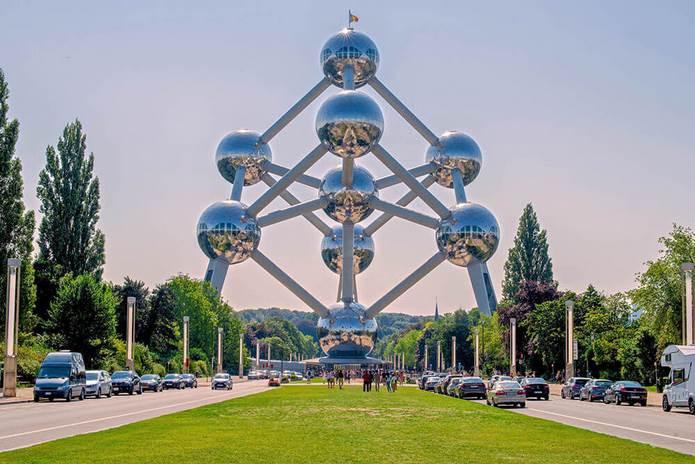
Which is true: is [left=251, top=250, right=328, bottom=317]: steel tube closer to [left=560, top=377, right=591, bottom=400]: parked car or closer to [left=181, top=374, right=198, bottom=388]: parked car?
[left=181, top=374, right=198, bottom=388]: parked car

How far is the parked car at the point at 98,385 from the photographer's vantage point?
47344mm

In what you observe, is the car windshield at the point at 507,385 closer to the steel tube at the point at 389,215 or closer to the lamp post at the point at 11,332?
the lamp post at the point at 11,332

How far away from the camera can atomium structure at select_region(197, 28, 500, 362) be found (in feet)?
237

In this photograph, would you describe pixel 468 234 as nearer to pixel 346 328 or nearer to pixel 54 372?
pixel 346 328

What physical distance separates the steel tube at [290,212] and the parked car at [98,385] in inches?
1117

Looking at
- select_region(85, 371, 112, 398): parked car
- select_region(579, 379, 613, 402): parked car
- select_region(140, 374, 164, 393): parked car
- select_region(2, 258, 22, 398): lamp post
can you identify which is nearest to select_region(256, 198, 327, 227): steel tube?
select_region(140, 374, 164, 393): parked car

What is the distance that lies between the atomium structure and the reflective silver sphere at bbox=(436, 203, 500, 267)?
72mm

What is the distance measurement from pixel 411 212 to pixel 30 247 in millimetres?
29674

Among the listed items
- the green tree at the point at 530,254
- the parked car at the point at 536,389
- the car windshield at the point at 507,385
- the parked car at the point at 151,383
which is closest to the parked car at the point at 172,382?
the parked car at the point at 151,383

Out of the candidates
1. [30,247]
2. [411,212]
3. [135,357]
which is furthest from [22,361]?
[411,212]

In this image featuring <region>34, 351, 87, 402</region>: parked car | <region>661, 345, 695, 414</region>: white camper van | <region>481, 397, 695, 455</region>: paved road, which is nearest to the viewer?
<region>481, 397, 695, 455</region>: paved road

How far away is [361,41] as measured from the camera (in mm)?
76062

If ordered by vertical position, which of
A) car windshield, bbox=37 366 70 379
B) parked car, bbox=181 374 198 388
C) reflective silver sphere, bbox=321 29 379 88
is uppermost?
reflective silver sphere, bbox=321 29 379 88

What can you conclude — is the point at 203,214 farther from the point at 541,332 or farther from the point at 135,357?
the point at 541,332
